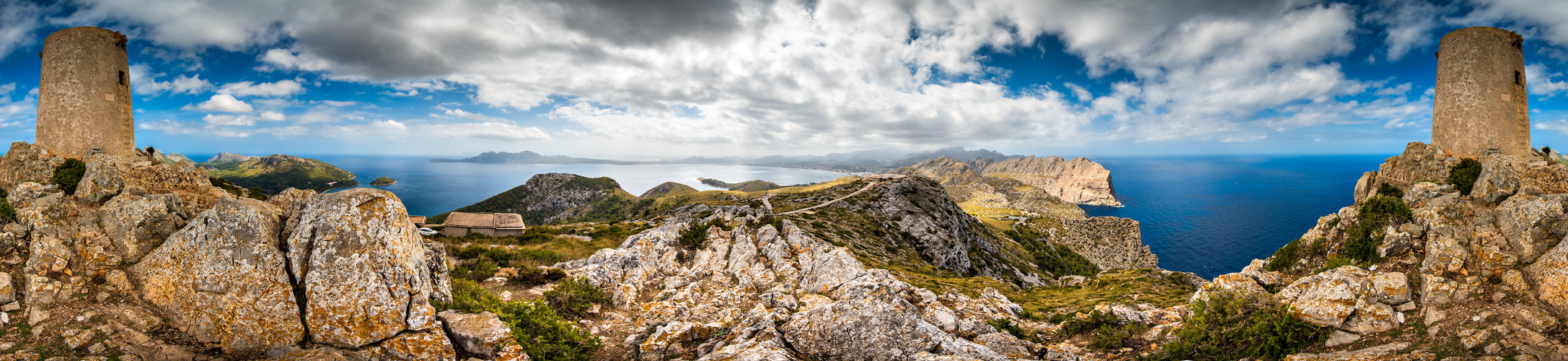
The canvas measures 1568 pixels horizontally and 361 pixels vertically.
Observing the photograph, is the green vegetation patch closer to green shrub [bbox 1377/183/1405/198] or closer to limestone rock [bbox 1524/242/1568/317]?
green shrub [bbox 1377/183/1405/198]

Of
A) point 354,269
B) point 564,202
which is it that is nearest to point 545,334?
point 354,269

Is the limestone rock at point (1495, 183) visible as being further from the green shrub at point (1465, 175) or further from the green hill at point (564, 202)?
the green hill at point (564, 202)

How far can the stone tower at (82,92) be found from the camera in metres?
17.8

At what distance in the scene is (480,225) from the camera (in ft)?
160

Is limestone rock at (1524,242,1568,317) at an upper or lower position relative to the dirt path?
upper

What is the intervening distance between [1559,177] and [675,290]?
26.3 m

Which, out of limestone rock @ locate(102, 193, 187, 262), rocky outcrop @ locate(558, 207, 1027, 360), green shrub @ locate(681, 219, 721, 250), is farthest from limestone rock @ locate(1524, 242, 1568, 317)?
limestone rock @ locate(102, 193, 187, 262)

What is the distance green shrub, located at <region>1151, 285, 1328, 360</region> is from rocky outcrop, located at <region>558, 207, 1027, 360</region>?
14.5ft

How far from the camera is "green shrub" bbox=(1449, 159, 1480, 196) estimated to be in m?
14.3

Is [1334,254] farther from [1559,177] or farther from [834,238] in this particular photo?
[834,238]

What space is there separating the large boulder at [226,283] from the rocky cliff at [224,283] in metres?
0.02

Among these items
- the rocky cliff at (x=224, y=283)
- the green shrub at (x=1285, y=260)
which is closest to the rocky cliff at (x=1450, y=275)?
the green shrub at (x=1285, y=260)

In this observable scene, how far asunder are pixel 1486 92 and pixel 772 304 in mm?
24531

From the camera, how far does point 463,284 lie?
14.4 meters
